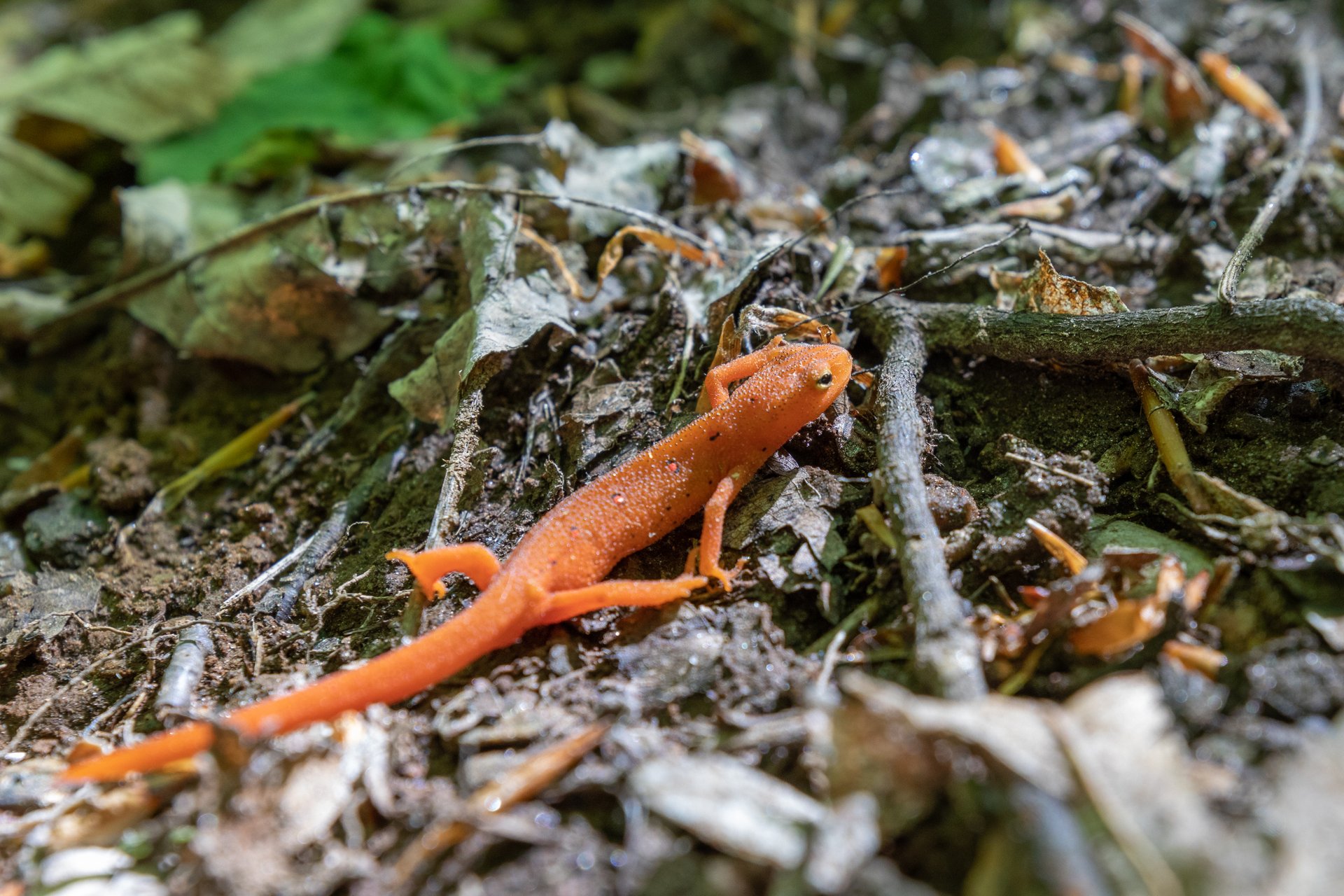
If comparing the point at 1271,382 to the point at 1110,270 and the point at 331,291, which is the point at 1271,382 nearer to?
the point at 1110,270

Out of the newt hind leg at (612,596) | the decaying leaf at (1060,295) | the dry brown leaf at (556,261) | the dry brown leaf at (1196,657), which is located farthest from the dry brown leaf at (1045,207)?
the newt hind leg at (612,596)

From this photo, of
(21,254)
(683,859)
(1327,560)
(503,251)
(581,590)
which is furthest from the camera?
(21,254)

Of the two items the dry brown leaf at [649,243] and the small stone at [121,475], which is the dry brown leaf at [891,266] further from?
the small stone at [121,475]

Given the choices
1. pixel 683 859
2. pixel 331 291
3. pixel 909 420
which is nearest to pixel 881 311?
pixel 909 420

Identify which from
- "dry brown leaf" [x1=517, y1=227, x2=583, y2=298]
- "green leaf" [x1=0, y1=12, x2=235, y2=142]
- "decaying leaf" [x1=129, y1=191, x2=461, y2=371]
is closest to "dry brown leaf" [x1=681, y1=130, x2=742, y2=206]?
"dry brown leaf" [x1=517, y1=227, x2=583, y2=298]

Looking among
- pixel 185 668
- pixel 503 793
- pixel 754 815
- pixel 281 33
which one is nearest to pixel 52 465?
pixel 185 668

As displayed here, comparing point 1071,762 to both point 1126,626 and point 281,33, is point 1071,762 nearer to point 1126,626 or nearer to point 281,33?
point 1126,626
